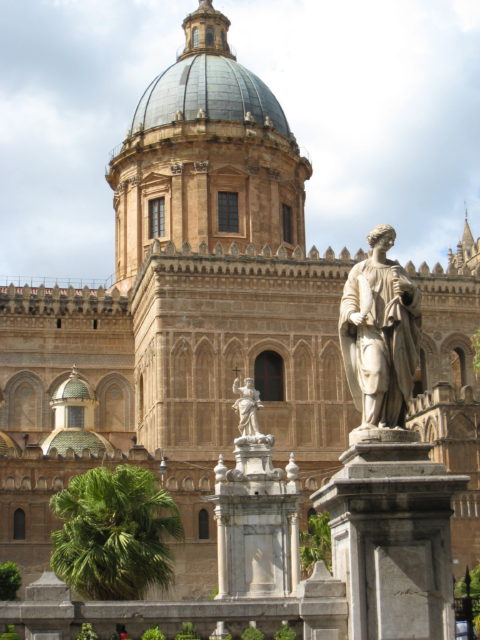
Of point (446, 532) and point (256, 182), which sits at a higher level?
point (256, 182)

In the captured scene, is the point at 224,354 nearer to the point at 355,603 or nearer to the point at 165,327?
the point at 165,327

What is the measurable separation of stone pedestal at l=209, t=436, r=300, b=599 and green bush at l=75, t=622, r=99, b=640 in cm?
1558

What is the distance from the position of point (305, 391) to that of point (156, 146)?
13102mm

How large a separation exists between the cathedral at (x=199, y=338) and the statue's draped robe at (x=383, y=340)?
2504 centimetres

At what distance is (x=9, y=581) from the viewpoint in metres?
30.8

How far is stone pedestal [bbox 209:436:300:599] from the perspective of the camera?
24516mm

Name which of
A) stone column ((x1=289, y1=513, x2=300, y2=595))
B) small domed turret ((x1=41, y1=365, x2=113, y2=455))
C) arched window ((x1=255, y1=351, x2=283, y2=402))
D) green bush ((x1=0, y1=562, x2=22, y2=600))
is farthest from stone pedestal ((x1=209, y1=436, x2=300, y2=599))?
arched window ((x1=255, y1=351, x2=283, y2=402))

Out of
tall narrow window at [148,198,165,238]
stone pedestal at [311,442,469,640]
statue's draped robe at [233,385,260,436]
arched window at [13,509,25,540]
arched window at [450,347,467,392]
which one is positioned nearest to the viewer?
stone pedestal at [311,442,469,640]

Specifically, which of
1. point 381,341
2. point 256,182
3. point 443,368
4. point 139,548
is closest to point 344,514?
point 381,341

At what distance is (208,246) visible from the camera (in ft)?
145

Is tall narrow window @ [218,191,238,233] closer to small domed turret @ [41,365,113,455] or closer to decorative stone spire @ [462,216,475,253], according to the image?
small domed turret @ [41,365,113,455]

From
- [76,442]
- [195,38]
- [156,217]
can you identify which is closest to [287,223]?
[156,217]

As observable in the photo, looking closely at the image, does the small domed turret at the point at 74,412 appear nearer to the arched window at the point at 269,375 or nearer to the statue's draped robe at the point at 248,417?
the arched window at the point at 269,375

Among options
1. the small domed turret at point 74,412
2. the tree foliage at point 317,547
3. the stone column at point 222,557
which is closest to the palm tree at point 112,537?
the stone column at point 222,557
